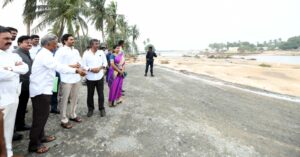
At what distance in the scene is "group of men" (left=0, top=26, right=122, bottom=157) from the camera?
2.88m

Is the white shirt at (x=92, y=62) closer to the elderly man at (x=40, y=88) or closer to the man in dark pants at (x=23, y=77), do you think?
the man in dark pants at (x=23, y=77)

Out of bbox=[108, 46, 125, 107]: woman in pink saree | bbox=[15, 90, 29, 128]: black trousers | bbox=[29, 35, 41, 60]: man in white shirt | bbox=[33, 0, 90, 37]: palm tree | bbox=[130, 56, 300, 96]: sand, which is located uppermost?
bbox=[33, 0, 90, 37]: palm tree

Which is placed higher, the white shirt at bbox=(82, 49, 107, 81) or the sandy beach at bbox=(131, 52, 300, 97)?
the white shirt at bbox=(82, 49, 107, 81)

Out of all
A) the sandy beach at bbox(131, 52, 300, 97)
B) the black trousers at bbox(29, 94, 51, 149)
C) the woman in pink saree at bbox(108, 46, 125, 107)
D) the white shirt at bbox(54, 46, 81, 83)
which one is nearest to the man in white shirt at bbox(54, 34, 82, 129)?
the white shirt at bbox(54, 46, 81, 83)

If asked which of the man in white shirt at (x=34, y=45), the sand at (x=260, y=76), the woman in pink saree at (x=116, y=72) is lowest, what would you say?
the sand at (x=260, y=76)

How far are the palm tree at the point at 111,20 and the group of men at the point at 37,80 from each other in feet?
67.4

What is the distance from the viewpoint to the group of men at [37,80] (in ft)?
9.45

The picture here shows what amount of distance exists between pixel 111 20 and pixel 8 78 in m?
23.1

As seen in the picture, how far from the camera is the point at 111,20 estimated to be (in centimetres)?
2484

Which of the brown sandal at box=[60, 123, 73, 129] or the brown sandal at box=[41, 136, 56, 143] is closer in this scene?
the brown sandal at box=[41, 136, 56, 143]

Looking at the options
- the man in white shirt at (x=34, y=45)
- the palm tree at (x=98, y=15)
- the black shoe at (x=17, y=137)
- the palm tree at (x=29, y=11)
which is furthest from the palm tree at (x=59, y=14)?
the black shoe at (x=17, y=137)

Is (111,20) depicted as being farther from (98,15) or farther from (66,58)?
(66,58)

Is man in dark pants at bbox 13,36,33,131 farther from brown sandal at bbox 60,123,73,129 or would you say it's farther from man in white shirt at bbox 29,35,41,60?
man in white shirt at bbox 29,35,41,60

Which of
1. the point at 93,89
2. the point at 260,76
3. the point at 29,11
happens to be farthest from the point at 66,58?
the point at 260,76
